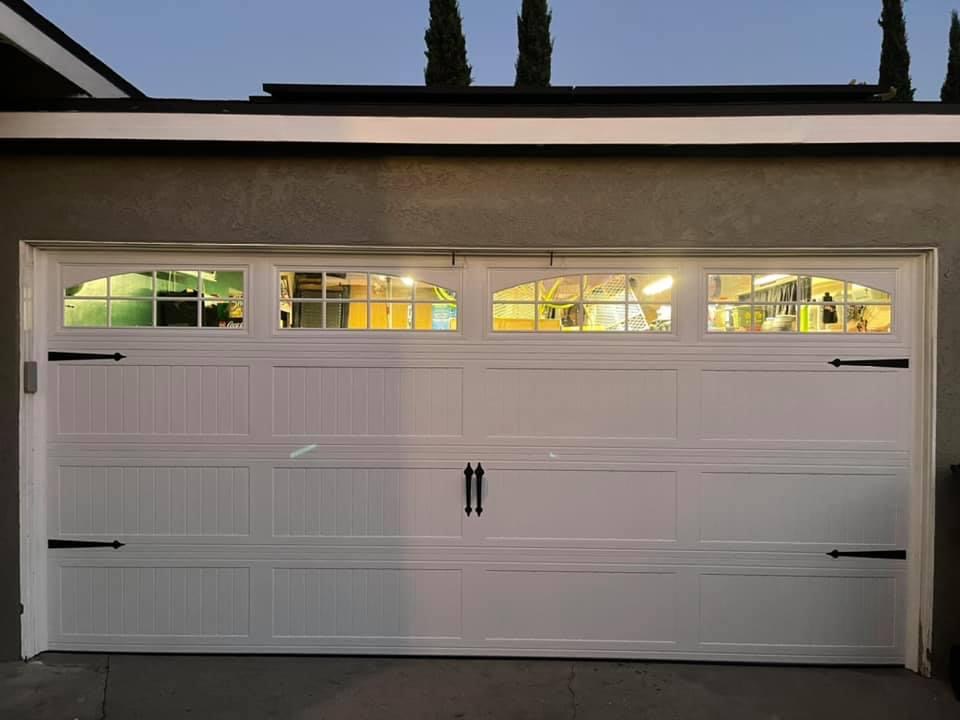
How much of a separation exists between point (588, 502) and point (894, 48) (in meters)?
14.9

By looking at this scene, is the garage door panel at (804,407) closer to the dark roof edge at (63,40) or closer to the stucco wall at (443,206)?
the stucco wall at (443,206)

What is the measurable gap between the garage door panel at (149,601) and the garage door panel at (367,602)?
0.81ft

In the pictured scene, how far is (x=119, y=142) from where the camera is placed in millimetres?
3477

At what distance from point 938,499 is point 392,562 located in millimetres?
2993

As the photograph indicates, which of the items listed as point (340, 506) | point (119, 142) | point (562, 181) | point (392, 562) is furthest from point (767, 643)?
point (119, 142)

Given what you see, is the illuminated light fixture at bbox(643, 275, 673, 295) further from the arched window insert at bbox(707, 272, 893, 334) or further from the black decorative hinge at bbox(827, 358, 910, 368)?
the black decorative hinge at bbox(827, 358, 910, 368)

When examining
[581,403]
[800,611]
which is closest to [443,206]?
[581,403]

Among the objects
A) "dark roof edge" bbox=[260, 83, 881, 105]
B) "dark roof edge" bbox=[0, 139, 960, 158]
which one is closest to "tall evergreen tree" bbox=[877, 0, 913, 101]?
"dark roof edge" bbox=[260, 83, 881, 105]

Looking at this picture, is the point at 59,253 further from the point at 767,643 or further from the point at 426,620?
the point at 767,643

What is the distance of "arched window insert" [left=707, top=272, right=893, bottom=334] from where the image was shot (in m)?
3.60

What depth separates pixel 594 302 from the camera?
3.70m

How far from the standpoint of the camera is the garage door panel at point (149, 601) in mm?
3732

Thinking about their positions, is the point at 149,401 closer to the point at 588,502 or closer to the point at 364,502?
the point at 364,502

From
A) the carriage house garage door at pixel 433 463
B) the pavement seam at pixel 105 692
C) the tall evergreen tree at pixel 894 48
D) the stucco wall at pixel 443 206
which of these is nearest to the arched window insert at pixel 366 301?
the carriage house garage door at pixel 433 463
